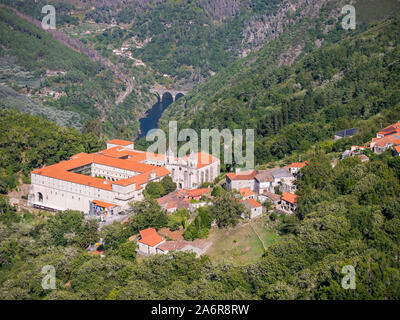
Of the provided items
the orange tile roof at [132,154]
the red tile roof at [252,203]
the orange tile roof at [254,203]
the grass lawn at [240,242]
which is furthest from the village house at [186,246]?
the orange tile roof at [132,154]

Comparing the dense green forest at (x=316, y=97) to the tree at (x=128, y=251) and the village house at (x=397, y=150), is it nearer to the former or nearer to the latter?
the village house at (x=397, y=150)

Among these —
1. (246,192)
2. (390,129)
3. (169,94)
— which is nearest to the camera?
(246,192)

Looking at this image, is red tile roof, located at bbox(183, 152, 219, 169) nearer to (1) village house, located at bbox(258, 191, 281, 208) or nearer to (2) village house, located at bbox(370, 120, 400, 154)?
(1) village house, located at bbox(258, 191, 281, 208)

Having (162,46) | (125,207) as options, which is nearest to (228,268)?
(125,207)

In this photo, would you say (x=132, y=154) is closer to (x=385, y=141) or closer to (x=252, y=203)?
(x=252, y=203)

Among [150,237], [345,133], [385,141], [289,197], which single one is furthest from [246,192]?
[345,133]
